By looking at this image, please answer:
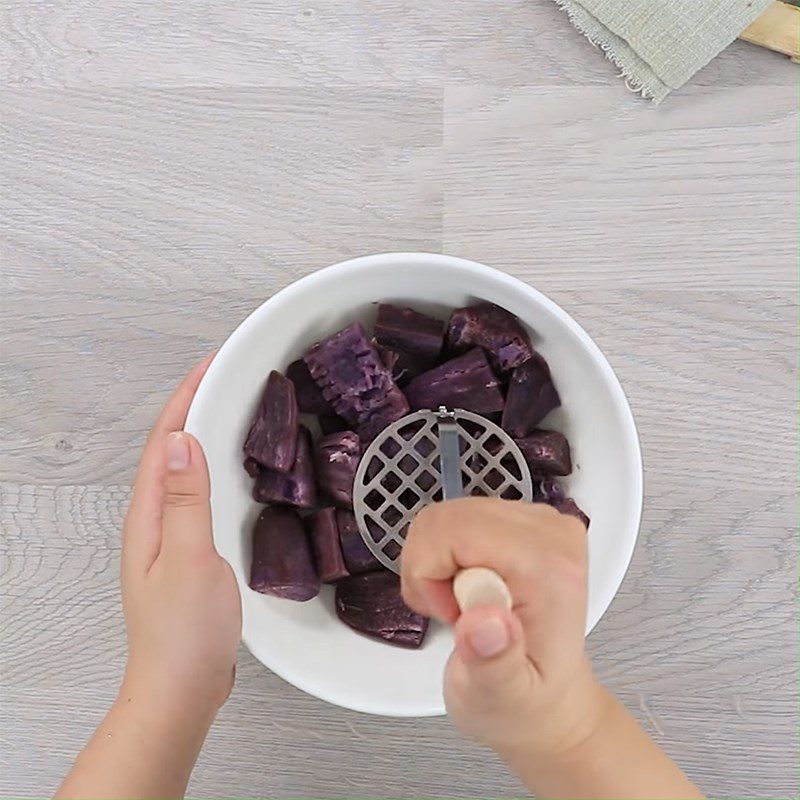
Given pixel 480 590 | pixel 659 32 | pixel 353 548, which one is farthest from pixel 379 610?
pixel 659 32

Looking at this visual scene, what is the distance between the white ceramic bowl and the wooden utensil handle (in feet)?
0.79

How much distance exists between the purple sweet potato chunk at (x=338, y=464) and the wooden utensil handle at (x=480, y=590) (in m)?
0.29

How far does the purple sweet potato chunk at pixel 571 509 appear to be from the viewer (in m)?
0.74

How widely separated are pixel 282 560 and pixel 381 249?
12.5 inches

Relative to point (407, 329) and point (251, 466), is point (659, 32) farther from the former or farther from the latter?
point (251, 466)

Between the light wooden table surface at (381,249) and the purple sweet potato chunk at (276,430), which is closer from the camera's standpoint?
the purple sweet potato chunk at (276,430)

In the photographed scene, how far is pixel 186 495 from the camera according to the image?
681mm

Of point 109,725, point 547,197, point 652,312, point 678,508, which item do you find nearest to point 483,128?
point 547,197

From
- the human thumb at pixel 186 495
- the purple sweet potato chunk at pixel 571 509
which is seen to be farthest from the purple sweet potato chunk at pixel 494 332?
the human thumb at pixel 186 495

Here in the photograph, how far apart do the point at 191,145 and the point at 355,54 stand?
0.19 metres

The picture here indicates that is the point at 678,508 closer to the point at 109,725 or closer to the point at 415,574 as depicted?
the point at 415,574

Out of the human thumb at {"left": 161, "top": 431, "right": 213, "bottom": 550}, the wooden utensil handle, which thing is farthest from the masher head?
the wooden utensil handle

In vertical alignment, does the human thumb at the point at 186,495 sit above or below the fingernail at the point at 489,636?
below

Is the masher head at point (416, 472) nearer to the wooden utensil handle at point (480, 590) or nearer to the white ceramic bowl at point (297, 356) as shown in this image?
the white ceramic bowl at point (297, 356)
